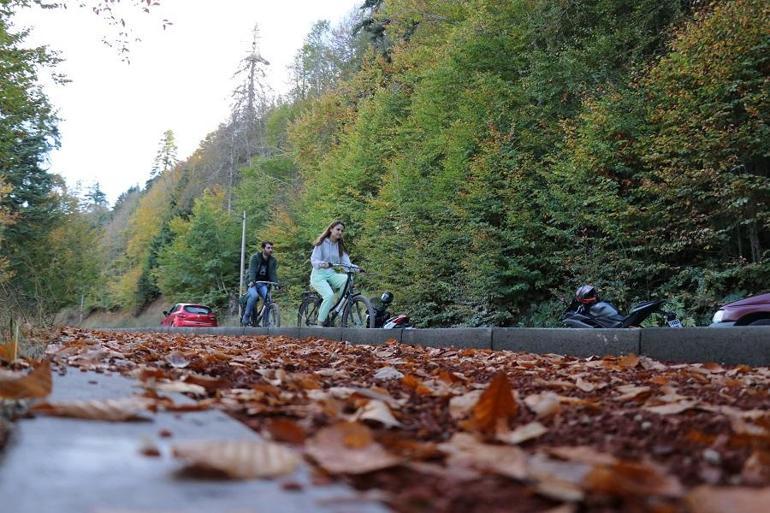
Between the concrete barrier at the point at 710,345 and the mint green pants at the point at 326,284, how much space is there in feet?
22.9

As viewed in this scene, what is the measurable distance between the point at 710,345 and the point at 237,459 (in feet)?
17.0

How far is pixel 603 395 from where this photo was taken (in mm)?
3176

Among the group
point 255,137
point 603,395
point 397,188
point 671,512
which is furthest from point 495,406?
point 255,137

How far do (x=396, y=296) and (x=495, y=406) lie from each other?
16.3 meters

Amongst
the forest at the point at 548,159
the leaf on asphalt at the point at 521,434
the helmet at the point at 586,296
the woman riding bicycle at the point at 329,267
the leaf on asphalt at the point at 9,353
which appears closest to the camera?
the leaf on asphalt at the point at 521,434

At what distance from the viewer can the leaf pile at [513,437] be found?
1.23 meters

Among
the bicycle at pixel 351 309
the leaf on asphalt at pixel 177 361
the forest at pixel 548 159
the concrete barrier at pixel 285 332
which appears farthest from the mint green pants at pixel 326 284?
the leaf on asphalt at pixel 177 361

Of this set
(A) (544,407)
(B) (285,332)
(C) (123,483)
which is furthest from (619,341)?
(B) (285,332)

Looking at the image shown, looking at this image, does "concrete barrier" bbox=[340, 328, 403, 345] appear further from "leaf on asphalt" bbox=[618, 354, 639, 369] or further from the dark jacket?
the dark jacket

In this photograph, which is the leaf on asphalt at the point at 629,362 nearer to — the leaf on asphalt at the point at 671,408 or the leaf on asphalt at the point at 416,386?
the leaf on asphalt at the point at 416,386

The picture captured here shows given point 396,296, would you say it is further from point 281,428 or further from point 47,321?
point 281,428

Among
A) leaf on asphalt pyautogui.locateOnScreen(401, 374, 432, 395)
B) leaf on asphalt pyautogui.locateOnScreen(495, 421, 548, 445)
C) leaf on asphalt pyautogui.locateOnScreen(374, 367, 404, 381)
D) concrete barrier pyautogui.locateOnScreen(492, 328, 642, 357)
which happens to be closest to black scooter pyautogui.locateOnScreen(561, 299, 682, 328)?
concrete barrier pyautogui.locateOnScreen(492, 328, 642, 357)

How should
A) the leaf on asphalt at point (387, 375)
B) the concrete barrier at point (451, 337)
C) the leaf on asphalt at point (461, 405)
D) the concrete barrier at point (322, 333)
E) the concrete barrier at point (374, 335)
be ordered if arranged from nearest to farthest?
1. the leaf on asphalt at point (461, 405)
2. the leaf on asphalt at point (387, 375)
3. the concrete barrier at point (451, 337)
4. the concrete barrier at point (374, 335)
5. the concrete barrier at point (322, 333)

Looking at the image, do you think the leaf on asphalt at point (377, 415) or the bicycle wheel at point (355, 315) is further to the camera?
the bicycle wheel at point (355, 315)
